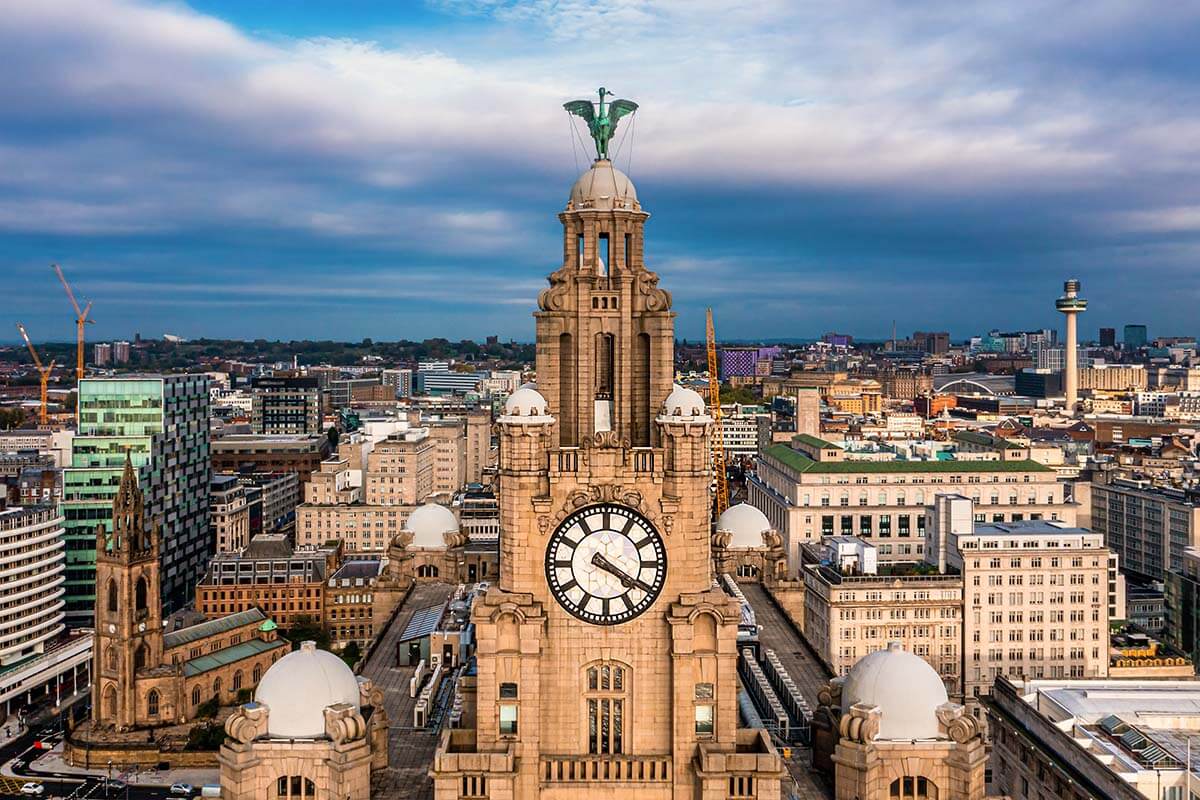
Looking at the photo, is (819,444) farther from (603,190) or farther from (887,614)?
(603,190)

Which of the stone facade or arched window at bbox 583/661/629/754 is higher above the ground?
arched window at bbox 583/661/629/754

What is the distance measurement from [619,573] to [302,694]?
1192 centimetres

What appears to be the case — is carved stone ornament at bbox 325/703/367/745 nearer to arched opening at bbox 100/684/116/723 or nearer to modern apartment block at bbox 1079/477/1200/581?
arched opening at bbox 100/684/116/723

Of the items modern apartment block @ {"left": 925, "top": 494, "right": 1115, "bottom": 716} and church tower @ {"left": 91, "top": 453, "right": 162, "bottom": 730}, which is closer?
church tower @ {"left": 91, "top": 453, "right": 162, "bottom": 730}

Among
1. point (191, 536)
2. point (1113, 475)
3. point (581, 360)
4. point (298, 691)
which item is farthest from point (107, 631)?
point (1113, 475)

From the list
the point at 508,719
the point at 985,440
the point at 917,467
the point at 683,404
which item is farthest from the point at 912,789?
the point at 985,440

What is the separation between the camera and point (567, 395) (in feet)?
127

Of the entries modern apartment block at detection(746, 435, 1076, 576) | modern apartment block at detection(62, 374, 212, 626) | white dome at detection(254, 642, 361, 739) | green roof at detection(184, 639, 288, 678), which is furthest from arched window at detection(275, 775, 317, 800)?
modern apartment block at detection(62, 374, 212, 626)

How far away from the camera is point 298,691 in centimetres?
3928

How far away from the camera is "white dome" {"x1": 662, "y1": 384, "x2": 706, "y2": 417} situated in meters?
36.3

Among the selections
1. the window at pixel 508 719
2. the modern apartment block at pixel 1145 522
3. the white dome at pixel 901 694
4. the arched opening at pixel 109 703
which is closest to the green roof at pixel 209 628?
the arched opening at pixel 109 703

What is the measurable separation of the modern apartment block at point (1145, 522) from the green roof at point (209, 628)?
103402 mm

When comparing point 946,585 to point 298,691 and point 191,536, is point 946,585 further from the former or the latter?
point 191,536

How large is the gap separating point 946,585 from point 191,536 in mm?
99756
